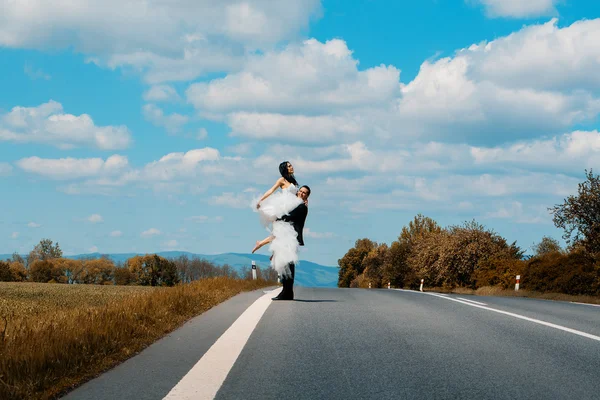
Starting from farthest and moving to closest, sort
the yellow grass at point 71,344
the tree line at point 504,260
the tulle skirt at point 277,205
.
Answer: the tree line at point 504,260
the tulle skirt at point 277,205
the yellow grass at point 71,344

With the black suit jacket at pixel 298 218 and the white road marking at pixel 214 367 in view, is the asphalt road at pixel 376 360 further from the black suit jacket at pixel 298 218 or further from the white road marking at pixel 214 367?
the black suit jacket at pixel 298 218

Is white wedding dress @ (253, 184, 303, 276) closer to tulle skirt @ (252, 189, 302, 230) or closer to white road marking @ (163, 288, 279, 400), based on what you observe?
tulle skirt @ (252, 189, 302, 230)

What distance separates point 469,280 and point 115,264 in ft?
390

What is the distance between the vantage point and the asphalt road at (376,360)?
15.0ft

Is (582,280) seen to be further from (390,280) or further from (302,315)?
(390,280)

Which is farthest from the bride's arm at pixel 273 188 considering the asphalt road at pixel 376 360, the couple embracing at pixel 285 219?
the asphalt road at pixel 376 360

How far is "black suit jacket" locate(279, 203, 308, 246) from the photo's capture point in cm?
1302

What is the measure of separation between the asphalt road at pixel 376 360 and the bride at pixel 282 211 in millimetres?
3481

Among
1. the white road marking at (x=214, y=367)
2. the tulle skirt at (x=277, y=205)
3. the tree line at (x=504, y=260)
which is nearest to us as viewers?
the white road marking at (x=214, y=367)

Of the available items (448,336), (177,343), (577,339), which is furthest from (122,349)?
(577,339)

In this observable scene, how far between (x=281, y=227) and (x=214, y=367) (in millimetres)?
7764

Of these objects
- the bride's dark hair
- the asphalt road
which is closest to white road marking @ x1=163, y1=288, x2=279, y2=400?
the asphalt road

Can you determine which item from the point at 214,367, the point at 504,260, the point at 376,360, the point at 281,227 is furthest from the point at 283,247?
the point at 504,260

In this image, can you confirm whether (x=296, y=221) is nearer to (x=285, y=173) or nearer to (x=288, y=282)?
(x=285, y=173)
